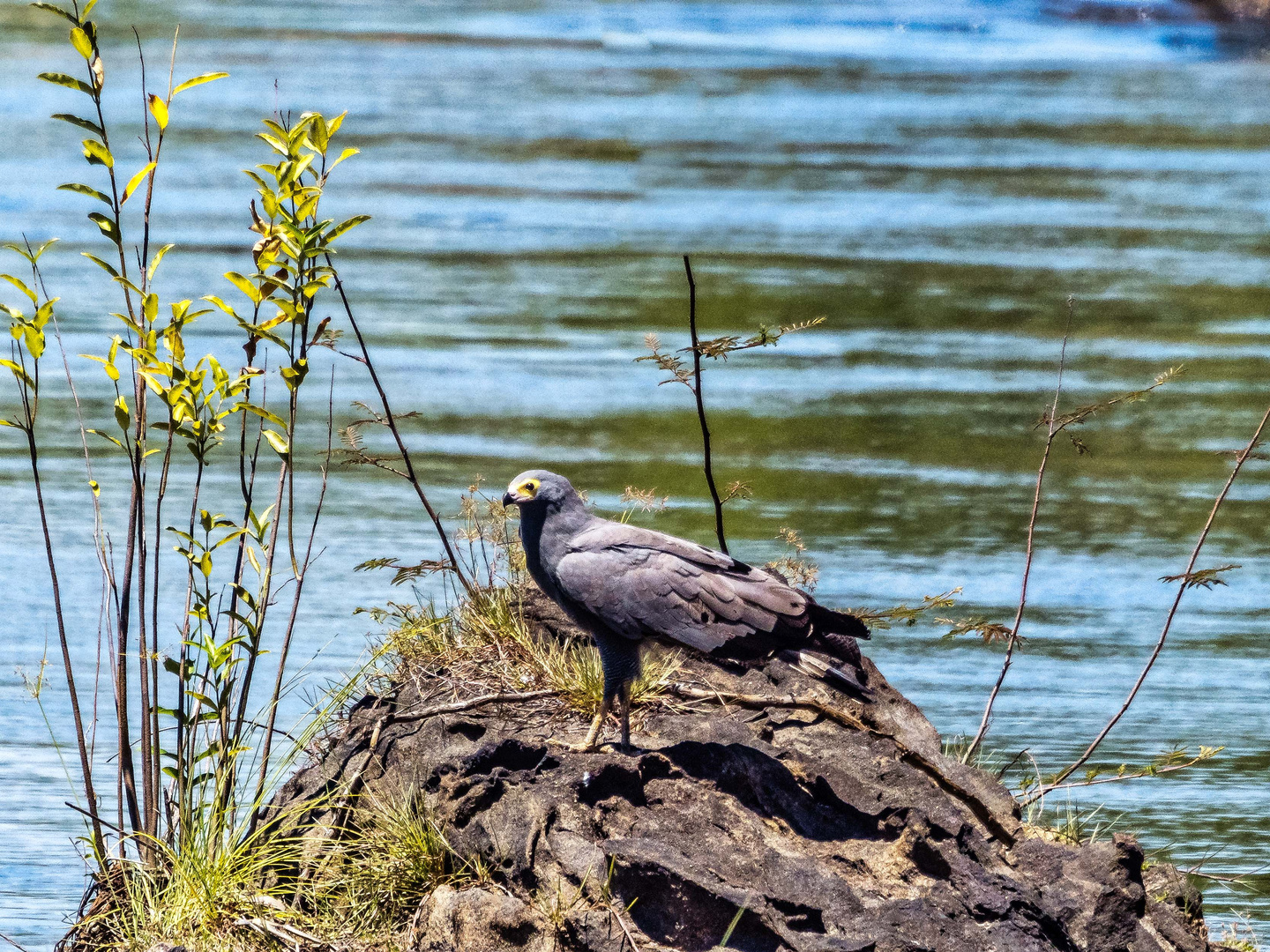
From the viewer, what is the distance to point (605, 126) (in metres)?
16.0

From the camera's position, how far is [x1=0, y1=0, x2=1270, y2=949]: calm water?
7.04 m

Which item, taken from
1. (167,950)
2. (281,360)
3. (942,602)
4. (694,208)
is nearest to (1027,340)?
(694,208)

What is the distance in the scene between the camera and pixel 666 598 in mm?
4395

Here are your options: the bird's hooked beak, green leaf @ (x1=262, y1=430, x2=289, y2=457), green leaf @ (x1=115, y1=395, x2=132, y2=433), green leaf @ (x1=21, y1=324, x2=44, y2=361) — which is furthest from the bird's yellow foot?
green leaf @ (x1=21, y1=324, x2=44, y2=361)

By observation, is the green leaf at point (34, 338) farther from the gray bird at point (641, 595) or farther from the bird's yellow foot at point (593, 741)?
the bird's yellow foot at point (593, 741)

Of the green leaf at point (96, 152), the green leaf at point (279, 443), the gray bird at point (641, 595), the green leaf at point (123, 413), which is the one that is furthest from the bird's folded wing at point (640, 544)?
the green leaf at point (96, 152)

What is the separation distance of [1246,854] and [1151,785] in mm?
574

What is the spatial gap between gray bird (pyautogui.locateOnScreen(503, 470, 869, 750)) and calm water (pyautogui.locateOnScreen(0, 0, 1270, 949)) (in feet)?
3.47

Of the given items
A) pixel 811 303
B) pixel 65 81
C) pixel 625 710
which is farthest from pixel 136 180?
pixel 811 303

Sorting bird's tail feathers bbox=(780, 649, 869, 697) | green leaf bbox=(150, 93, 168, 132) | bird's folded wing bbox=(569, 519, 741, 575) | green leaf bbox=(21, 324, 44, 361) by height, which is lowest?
bird's tail feathers bbox=(780, 649, 869, 697)

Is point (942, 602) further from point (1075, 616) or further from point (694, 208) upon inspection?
point (694, 208)

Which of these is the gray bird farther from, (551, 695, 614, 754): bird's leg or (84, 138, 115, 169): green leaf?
(84, 138, 115, 169): green leaf

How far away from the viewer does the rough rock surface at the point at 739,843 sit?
3.96 metres

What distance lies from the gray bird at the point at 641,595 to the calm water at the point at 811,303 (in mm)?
1059
